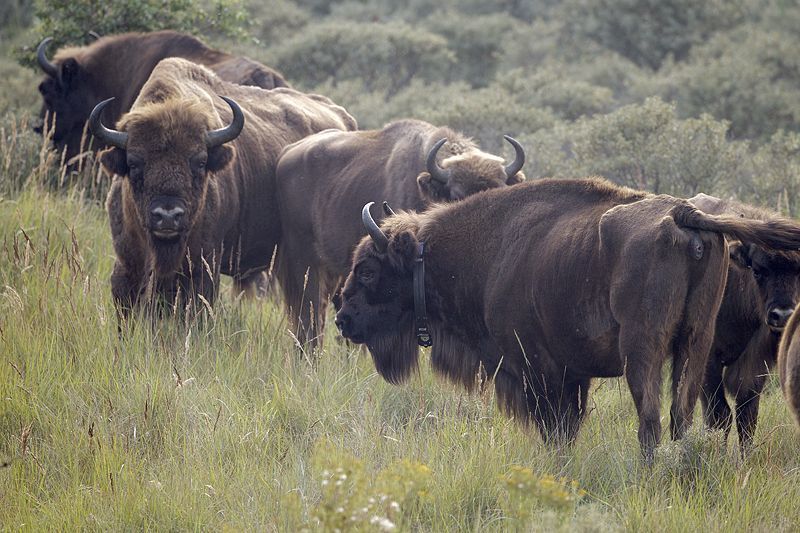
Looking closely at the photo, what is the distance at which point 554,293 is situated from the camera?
5133mm

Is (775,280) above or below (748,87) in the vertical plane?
above

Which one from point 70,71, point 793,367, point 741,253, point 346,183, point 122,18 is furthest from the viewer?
point 122,18

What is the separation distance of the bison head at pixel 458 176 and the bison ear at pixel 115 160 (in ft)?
7.02

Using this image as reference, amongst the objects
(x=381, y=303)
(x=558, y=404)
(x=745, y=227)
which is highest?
(x=745, y=227)

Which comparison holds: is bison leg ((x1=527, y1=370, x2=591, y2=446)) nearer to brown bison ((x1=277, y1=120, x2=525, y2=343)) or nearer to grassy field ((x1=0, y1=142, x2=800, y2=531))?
grassy field ((x1=0, y1=142, x2=800, y2=531))

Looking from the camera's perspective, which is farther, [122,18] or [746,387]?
[122,18]

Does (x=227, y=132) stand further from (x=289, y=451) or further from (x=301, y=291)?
(x=289, y=451)

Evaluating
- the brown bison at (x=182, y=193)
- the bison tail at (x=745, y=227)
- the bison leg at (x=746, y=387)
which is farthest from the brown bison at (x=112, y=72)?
the bison tail at (x=745, y=227)

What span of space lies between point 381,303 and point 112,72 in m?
6.22

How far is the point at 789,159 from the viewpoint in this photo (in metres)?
10.6

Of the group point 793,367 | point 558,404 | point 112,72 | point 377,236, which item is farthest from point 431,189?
point 112,72

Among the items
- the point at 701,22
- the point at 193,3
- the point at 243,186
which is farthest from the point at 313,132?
the point at 701,22

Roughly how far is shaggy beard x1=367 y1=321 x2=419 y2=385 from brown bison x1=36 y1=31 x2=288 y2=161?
542 centimetres

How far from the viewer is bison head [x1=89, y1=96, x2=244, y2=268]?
691cm
